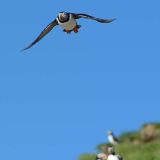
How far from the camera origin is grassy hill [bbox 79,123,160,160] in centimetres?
3525

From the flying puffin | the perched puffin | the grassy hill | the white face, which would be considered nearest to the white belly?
the flying puffin

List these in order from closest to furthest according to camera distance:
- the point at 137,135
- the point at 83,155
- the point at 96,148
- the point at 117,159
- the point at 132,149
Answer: the point at 117,159 < the point at 132,149 < the point at 83,155 < the point at 96,148 < the point at 137,135

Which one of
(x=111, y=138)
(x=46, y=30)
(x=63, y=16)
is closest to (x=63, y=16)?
(x=63, y=16)

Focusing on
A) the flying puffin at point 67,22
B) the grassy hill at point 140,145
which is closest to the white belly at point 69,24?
the flying puffin at point 67,22

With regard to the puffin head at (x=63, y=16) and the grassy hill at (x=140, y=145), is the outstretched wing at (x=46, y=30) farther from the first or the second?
the grassy hill at (x=140, y=145)

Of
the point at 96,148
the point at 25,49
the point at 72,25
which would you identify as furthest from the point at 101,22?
the point at 96,148

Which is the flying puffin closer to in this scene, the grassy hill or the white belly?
the white belly

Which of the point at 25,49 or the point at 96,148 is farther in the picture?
the point at 96,148

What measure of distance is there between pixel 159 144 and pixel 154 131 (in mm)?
13924

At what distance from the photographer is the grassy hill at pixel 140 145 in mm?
35250

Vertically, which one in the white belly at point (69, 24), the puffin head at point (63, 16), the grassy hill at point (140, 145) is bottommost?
the white belly at point (69, 24)

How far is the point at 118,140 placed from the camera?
5372cm

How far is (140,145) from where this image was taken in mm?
42969

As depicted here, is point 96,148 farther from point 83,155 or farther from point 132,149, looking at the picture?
point 132,149
